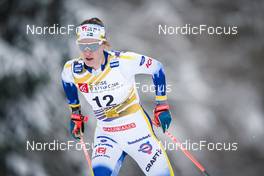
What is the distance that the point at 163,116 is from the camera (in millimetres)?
3631

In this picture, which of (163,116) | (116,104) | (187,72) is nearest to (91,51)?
(116,104)

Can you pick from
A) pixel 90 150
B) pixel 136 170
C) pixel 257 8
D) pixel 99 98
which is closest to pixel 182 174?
pixel 136 170

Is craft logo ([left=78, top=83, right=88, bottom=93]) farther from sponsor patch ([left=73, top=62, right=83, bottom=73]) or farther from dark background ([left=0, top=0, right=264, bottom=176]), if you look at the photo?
dark background ([left=0, top=0, right=264, bottom=176])

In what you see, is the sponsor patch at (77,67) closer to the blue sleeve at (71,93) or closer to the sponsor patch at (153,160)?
the blue sleeve at (71,93)

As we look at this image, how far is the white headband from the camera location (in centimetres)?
356

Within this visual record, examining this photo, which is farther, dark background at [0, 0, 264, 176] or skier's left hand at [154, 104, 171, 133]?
dark background at [0, 0, 264, 176]

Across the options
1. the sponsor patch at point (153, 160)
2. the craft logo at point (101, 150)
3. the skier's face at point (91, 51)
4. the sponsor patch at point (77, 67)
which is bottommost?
the sponsor patch at point (153, 160)

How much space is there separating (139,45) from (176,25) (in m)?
0.29

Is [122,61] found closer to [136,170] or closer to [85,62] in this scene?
[85,62]

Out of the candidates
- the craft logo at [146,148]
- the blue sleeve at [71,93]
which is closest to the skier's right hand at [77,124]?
the blue sleeve at [71,93]

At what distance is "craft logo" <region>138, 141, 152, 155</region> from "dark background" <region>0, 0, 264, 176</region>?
1.85 feet

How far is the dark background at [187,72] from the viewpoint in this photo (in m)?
4.15

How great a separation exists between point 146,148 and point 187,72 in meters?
0.80

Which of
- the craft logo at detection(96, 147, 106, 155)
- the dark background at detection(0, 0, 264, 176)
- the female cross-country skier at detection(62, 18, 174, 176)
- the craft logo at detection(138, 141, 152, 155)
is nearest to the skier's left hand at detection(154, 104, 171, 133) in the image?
the female cross-country skier at detection(62, 18, 174, 176)
